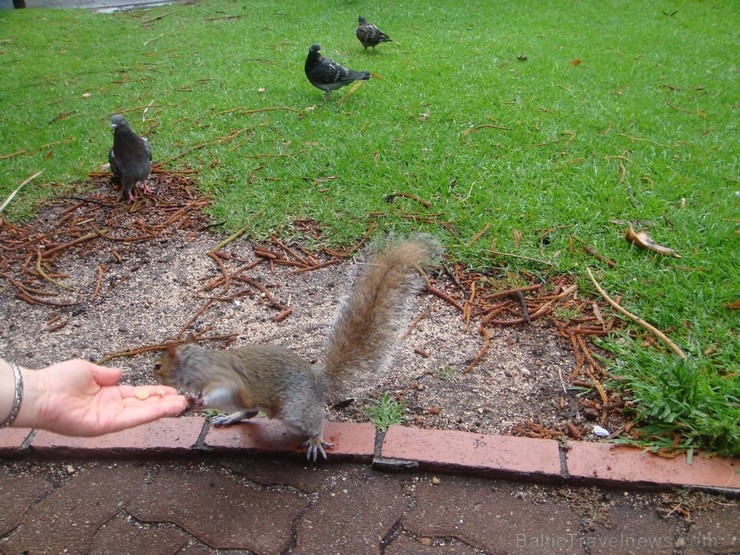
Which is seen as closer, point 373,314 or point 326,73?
point 373,314

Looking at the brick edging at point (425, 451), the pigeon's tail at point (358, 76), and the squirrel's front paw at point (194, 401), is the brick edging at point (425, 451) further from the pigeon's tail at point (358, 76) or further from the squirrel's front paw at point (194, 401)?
the pigeon's tail at point (358, 76)

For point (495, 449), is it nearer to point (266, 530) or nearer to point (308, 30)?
point (266, 530)

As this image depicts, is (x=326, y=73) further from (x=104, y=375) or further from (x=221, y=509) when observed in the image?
(x=221, y=509)

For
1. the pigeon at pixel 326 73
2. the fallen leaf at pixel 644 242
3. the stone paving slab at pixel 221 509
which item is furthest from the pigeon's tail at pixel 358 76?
the stone paving slab at pixel 221 509

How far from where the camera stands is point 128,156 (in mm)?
3473

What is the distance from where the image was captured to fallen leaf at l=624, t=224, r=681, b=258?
280 cm

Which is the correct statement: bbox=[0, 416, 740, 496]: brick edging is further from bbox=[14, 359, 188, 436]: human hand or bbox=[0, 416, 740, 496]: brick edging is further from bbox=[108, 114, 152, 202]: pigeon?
bbox=[108, 114, 152, 202]: pigeon

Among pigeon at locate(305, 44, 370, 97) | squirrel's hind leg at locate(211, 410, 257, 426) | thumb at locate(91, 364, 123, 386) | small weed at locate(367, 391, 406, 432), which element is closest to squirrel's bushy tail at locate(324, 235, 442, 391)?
small weed at locate(367, 391, 406, 432)

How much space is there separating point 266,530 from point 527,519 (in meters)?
0.81

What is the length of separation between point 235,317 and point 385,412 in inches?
35.9

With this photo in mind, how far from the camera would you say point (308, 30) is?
25.2 ft

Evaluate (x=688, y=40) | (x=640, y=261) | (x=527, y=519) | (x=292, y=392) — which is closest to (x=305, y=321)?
(x=292, y=392)

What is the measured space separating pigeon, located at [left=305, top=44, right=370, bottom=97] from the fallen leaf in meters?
2.85

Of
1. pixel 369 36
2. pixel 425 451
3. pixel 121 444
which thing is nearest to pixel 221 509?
pixel 121 444
